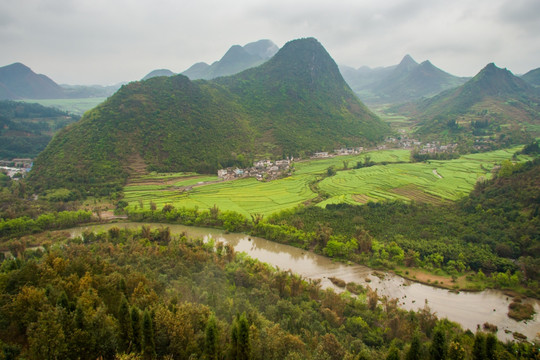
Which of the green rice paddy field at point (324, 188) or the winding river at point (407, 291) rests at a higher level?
the green rice paddy field at point (324, 188)

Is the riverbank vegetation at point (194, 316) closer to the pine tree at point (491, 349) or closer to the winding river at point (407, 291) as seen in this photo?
the pine tree at point (491, 349)

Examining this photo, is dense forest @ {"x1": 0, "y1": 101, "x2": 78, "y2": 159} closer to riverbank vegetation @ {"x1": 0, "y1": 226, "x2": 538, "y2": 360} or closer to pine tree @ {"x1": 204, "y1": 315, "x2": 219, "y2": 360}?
riverbank vegetation @ {"x1": 0, "y1": 226, "x2": 538, "y2": 360}

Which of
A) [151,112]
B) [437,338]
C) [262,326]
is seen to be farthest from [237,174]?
[437,338]

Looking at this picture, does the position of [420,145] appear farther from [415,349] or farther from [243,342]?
[243,342]

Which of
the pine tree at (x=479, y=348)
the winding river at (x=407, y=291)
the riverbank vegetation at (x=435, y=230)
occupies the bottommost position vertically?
the winding river at (x=407, y=291)

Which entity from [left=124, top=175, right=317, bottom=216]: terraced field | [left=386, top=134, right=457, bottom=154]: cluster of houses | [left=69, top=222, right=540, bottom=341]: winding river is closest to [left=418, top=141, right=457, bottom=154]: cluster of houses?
[left=386, top=134, right=457, bottom=154]: cluster of houses

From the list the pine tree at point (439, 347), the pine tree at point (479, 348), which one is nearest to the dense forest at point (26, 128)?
the pine tree at point (439, 347)
